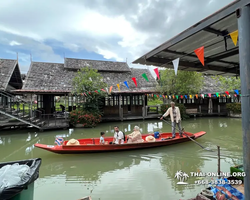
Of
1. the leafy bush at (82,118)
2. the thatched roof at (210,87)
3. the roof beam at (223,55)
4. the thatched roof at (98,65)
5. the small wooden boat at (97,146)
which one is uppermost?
the thatched roof at (98,65)

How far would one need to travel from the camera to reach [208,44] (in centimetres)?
333

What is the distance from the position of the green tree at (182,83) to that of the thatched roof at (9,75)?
12.8 meters

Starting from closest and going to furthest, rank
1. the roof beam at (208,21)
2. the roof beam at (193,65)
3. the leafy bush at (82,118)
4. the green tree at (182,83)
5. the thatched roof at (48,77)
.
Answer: the roof beam at (208,21) < the roof beam at (193,65) < the leafy bush at (82,118) < the thatched roof at (48,77) < the green tree at (182,83)

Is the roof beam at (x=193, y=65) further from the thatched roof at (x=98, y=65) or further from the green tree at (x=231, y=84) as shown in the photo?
the thatched roof at (x=98, y=65)

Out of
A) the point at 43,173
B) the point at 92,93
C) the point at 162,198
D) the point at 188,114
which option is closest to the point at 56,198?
the point at 43,173

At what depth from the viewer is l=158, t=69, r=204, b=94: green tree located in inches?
585

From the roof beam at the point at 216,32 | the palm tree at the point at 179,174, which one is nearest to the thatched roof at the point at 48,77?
the palm tree at the point at 179,174

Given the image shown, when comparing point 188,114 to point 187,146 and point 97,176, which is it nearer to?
point 187,146

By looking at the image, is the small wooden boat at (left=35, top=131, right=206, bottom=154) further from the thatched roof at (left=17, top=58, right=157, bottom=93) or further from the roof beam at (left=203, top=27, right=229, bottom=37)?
the thatched roof at (left=17, top=58, right=157, bottom=93)

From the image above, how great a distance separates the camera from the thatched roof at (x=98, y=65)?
16.8m

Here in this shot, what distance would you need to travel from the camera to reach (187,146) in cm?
703

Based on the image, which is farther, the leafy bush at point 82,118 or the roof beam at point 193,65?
the leafy bush at point 82,118

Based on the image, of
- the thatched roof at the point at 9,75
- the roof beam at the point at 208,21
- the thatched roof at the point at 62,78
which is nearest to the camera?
the roof beam at the point at 208,21

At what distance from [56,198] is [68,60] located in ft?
51.8
